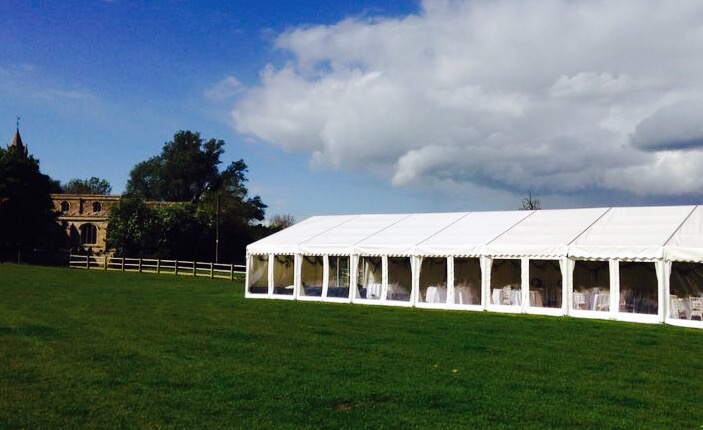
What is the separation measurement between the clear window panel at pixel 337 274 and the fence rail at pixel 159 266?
10.4 m

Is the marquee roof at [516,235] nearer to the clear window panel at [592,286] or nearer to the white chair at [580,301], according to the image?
the clear window panel at [592,286]

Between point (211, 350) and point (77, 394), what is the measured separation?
9.62 ft

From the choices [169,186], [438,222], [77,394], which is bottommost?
[77,394]

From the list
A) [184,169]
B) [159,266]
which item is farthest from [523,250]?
[184,169]

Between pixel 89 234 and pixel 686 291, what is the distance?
57.9 metres

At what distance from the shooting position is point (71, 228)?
63375mm

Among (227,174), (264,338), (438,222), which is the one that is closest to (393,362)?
(264,338)

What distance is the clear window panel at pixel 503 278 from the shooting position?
17297 mm

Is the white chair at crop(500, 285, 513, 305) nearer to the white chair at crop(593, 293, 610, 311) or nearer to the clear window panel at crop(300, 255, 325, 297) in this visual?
the white chair at crop(593, 293, 610, 311)

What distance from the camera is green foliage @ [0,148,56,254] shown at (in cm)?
4356

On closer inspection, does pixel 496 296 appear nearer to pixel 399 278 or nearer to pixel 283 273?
pixel 399 278

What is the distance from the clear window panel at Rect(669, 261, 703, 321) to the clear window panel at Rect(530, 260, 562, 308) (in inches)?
104

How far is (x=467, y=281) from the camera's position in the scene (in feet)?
60.1

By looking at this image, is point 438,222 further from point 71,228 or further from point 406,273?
point 71,228
